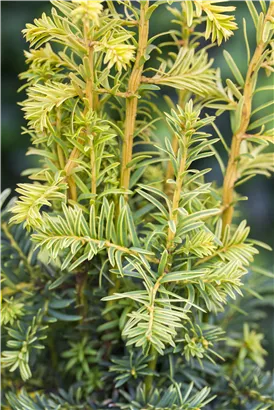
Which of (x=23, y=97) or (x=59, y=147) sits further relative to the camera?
(x=23, y=97)

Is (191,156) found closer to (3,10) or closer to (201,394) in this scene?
(201,394)

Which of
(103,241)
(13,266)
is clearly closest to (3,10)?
(13,266)

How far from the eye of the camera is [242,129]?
393mm

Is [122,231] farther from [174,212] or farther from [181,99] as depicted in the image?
[181,99]

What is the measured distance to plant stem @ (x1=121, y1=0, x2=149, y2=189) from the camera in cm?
34

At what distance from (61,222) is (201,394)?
157 millimetres

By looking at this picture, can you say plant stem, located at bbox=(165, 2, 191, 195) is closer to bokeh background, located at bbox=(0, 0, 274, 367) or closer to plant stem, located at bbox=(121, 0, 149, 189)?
plant stem, located at bbox=(121, 0, 149, 189)

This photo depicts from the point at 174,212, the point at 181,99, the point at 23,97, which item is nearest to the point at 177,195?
the point at 174,212

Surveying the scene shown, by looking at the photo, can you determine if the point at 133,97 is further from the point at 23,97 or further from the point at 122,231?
the point at 23,97

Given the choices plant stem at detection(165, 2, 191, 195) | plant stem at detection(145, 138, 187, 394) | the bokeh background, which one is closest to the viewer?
plant stem at detection(145, 138, 187, 394)

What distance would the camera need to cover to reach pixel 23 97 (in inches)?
50.0

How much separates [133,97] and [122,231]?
0.30 feet

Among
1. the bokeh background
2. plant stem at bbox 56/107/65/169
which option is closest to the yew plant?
plant stem at bbox 56/107/65/169

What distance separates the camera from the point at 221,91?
1.31 feet
